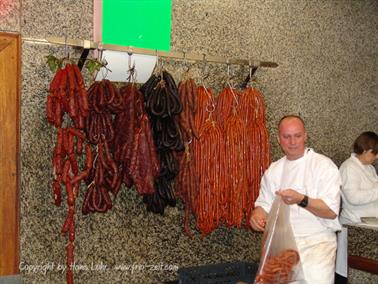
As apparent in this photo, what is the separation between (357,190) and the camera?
4605 mm

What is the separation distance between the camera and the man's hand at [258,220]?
11.4ft

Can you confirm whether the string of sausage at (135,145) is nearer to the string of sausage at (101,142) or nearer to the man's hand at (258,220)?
the string of sausage at (101,142)

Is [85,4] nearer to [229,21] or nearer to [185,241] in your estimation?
[229,21]

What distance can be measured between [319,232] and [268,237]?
498 millimetres

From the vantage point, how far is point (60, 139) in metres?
3.16

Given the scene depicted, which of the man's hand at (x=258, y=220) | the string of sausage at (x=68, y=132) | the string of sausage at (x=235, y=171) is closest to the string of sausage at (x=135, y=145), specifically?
the string of sausage at (x=68, y=132)

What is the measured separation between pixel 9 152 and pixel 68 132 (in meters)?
0.42

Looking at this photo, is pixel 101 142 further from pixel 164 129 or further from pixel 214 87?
pixel 214 87

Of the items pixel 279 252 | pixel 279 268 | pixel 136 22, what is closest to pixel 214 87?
pixel 136 22

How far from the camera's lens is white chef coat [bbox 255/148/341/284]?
334 centimetres

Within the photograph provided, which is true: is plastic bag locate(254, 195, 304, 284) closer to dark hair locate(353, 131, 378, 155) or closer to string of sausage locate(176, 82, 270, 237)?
string of sausage locate(176, 82, 270, 237)

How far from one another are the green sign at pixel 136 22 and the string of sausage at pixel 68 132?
0.40 meters

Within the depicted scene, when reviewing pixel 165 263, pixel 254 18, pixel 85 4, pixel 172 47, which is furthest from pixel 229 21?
pixel 165 263

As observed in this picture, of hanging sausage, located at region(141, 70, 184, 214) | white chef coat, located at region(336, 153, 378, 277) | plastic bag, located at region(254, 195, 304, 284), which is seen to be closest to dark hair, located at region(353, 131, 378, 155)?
white chef coat, located at region(336, 153, 378, 277)
